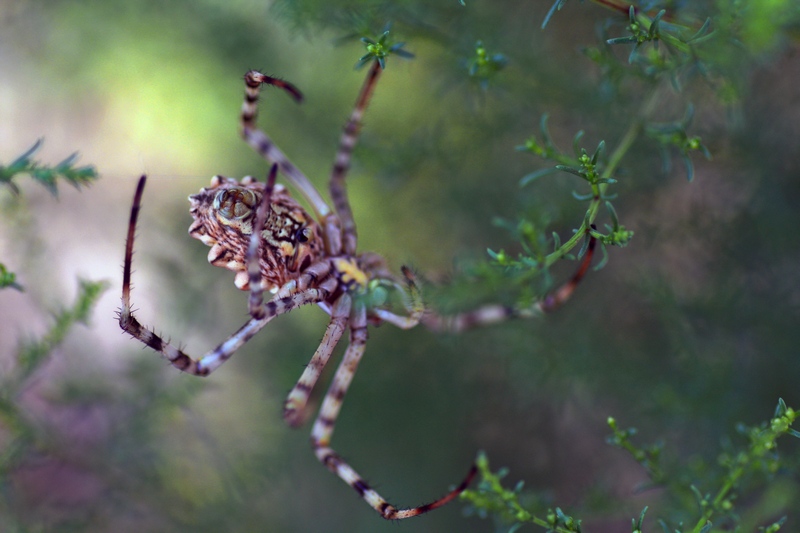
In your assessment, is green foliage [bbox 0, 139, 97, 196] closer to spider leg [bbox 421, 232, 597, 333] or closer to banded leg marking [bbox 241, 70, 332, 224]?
banded leg marking [bbox 241, 70, 332, 224]

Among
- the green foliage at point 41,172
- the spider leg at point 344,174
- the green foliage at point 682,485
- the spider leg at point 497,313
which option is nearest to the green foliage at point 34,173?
the green foliage at point 41,172

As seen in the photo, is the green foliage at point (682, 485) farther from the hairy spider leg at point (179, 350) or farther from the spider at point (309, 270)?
the hairy spider leg at point (179, 350)

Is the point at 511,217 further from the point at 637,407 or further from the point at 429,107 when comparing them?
the point at 637,407

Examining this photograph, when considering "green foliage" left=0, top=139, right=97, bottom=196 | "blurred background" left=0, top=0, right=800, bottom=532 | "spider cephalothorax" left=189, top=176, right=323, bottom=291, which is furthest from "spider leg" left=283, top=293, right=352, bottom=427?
"green foliage" left=0, top=139, right=97, bottom=196

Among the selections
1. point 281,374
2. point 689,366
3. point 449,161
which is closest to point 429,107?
point 449,161

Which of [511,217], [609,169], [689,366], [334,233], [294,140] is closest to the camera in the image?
[609,169]

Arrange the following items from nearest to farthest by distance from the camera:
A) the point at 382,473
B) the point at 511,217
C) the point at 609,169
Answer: the point at 609,169 < the point at 511,217 < the point at 382,473

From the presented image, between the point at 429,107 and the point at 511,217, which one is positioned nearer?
the point at 511,217

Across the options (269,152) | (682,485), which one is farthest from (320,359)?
(682,485)
